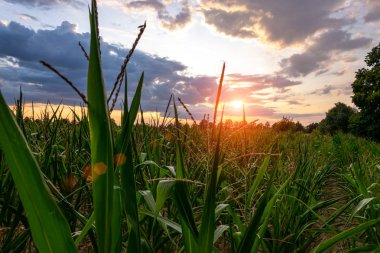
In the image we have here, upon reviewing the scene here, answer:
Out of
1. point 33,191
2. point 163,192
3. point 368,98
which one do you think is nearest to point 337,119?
point 368,98

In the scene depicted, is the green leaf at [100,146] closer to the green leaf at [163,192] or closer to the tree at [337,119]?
the green leaf at [163,192]

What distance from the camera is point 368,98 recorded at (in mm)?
31703

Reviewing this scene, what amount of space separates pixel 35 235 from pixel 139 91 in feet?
1.42

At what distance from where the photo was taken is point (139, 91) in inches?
38.7

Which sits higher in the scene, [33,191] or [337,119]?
[337,119]

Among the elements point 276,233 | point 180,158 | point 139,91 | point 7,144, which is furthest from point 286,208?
point 7,144

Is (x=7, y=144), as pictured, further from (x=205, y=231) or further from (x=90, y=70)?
(x=205, y=231)

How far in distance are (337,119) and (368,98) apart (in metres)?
16.9

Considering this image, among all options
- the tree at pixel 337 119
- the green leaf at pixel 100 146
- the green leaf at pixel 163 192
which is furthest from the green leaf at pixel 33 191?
the tree at pixel 337 119

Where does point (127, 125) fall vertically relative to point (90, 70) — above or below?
below

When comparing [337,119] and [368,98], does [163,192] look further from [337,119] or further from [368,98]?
[337,119]

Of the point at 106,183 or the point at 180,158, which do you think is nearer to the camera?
the point at 106,183

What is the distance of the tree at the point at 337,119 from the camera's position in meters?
Answer: 47.8

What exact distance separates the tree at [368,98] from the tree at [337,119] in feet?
42.1
